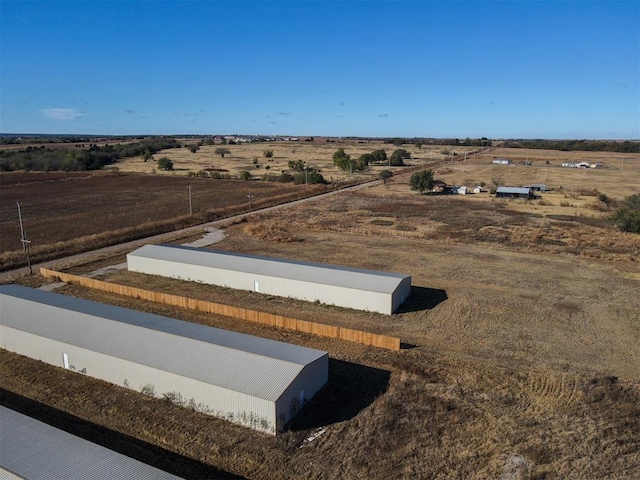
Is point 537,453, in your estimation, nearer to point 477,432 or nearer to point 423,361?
point 477,432

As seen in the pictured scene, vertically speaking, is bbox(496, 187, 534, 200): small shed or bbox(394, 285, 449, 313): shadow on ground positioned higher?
bbox(496, 187, 534, 200): small shed

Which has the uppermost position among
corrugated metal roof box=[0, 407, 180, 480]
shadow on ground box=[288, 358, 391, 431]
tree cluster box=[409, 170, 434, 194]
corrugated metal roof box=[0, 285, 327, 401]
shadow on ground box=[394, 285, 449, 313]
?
tree cluster box=[409, 170, 434, 194]

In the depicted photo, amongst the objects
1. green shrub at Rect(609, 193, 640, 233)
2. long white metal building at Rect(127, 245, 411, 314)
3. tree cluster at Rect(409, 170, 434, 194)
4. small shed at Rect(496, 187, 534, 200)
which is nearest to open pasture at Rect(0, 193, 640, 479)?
long white metal building at Rect(127, 245, 411, 314)

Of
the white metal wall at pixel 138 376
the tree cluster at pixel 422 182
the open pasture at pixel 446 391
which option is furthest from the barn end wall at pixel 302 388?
the tree cluster at pixel 422 182

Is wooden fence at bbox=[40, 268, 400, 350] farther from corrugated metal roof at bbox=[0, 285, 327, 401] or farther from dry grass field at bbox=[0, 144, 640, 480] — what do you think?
corrugated metal roof at bbox=[0, 285, 327, 401]

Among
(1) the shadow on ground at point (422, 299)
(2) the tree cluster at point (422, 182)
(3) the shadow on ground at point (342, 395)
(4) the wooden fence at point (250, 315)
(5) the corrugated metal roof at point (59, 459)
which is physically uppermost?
(2) the tree cluster at point (422, 182)

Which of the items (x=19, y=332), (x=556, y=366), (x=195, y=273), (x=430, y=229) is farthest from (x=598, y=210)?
(x=19, y=332)

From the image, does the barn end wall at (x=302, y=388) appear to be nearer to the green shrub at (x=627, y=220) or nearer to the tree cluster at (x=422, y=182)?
the green shrub at (x=627, y=220)
